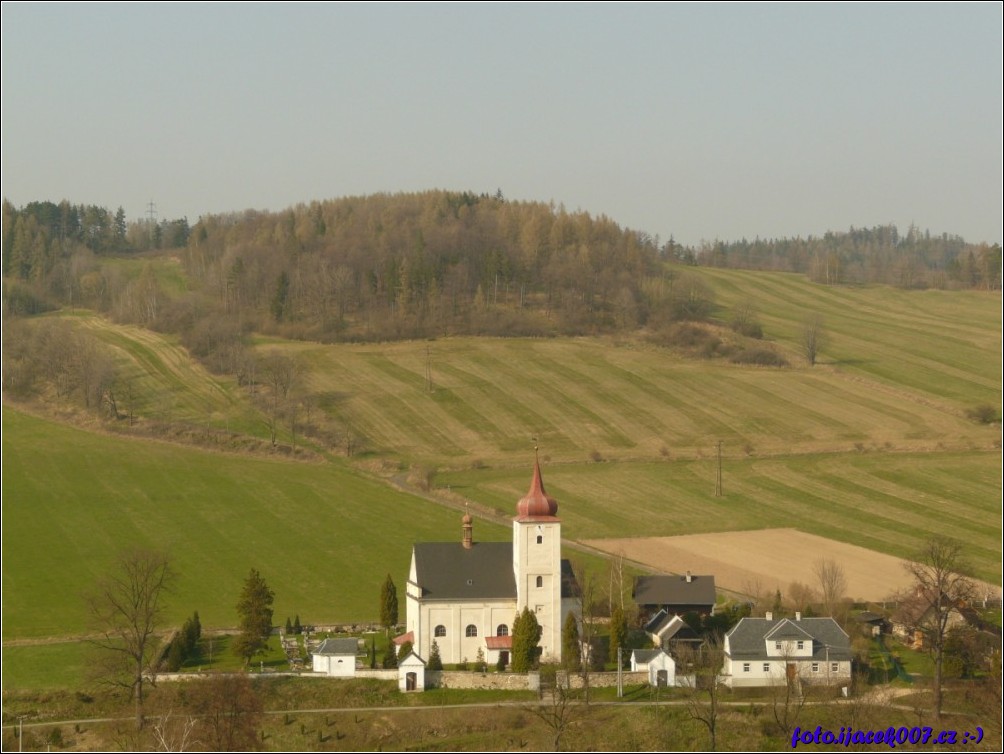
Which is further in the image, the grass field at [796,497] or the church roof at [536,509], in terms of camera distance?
the grass field at [796,497]

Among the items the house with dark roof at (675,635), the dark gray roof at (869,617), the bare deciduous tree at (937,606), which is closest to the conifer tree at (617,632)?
the house with dark roof at (675,635)

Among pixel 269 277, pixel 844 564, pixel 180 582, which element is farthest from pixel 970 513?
pixel 269 277

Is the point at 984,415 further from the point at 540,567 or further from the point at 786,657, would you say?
the point at 540,567

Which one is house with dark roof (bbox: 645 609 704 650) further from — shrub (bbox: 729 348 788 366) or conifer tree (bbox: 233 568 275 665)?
shrub (bbox: 729 348 788 366)

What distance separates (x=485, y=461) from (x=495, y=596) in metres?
45.4

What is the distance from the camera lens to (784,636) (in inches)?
2482

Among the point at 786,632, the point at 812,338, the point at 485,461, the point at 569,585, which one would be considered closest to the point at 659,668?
the point at 786,632

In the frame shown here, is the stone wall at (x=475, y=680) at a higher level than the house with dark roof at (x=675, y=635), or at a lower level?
lower

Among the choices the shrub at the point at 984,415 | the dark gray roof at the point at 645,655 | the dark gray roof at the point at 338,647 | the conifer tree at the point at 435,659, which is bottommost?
the conifer tree at the point at 435,659

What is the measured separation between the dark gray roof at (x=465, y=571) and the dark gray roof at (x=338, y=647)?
13.3ft

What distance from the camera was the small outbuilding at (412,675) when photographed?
61.4 m

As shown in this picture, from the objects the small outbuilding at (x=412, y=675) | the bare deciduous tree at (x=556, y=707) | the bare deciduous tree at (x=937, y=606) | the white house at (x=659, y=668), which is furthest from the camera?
the white house at (x=659, y=668)

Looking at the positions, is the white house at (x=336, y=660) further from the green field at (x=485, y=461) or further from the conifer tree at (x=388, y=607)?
the green field at (x=485, y=461)

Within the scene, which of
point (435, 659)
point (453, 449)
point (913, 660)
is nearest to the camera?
point (435, 659)
